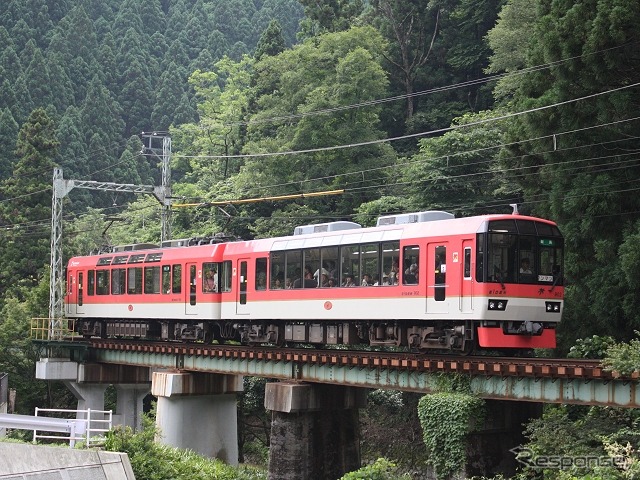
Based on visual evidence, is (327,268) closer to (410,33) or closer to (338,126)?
(338,126)

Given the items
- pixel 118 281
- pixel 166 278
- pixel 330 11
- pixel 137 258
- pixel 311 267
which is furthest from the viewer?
pixel 330 11

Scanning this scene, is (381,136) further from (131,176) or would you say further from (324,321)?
(131,176)

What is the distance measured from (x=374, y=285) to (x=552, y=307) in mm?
4132

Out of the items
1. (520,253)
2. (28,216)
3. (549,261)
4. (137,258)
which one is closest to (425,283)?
(520,253)

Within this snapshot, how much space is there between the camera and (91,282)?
134 ft

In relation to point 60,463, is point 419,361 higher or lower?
higher

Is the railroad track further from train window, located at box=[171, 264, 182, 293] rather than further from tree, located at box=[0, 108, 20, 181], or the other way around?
tree, located at box=[0, 108, 20, 181]

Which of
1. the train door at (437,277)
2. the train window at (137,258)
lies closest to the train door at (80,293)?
the train window at (137,258)

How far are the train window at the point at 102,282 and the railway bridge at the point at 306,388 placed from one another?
185 cm

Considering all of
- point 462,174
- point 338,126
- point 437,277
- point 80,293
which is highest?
point 338,126

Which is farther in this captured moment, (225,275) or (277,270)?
(225,275)

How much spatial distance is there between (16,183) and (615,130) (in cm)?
4045

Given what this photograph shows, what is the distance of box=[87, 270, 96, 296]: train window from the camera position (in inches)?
1598

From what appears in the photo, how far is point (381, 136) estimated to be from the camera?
56656 mm
